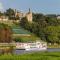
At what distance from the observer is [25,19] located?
109 m

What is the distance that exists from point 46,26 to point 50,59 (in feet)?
280

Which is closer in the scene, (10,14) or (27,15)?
(27,15)

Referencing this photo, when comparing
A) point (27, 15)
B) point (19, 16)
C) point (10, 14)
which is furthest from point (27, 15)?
point (10, 14)

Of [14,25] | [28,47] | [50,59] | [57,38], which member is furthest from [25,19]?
[50,59]

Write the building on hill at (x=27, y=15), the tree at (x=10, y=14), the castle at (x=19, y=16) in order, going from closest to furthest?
the castle at (x=19, y=16)
the building on hill at (x=27, y=15)
the tree at (x=10, y=14)

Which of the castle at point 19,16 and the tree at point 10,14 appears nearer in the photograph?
the castle at point 19,16

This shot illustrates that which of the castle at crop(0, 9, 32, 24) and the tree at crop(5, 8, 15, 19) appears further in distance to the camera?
the tree at crop(5, 8, 15, 19)

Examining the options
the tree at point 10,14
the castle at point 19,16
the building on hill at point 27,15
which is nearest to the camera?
the castle at point 19,16

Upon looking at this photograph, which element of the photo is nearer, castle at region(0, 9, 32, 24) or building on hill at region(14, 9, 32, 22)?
castle at region(0, 9, 32, 24)

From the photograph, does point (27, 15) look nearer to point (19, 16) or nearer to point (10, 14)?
point (19, 16)

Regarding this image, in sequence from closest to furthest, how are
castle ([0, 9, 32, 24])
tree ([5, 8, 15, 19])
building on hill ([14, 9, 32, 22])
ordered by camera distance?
castle ([0, 9, 32, 24]), building on hill ([14, 9, 32, 22]), tree ([5, 8, 15, 19])

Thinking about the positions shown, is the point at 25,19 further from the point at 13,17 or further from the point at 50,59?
the point at 50,59

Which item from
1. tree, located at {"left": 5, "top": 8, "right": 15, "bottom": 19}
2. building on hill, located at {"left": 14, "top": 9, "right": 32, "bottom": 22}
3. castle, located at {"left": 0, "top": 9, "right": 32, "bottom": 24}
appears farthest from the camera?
tree, located at {"left": 5, "top": 8, "right": 15, "bottom": 19}

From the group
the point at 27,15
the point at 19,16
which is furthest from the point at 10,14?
the point at 27,15
